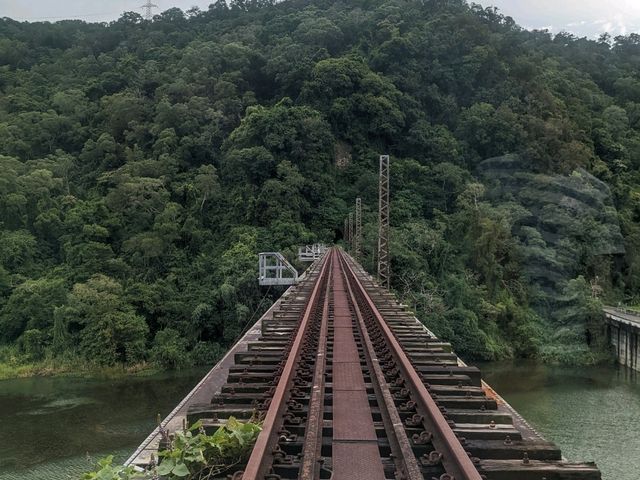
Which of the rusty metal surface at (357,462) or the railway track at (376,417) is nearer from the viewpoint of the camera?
the railway track at (376,417)

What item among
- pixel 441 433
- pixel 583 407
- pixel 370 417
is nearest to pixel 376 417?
pixel 370 417

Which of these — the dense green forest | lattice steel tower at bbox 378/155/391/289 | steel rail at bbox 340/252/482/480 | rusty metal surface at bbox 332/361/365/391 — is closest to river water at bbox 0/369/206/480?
the dense green forest

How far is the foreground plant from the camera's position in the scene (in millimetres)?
2539

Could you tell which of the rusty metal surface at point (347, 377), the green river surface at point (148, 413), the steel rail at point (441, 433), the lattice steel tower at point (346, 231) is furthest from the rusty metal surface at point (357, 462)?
the lattice steel tower at point (346, 231)

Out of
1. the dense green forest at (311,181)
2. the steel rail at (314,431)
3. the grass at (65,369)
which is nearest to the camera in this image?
the steel rail at (314,431)

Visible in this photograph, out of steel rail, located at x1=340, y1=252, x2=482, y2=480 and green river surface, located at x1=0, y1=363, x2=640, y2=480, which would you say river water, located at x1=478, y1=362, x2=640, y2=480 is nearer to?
green river surface, located at x1=0, y1=363, x2=640, y2=480

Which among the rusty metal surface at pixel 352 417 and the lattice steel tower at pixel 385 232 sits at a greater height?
the lattice steel tower at pixel 385 232

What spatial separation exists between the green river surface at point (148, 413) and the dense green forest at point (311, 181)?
2.34 m

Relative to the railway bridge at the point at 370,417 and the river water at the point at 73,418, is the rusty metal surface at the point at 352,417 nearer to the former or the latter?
the railway bridge at the point at 370,417

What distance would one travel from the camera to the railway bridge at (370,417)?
2.73 metres

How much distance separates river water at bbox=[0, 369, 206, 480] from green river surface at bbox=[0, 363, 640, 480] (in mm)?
34

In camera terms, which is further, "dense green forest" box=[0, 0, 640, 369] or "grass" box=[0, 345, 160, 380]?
"dense green forest" box=[0, 0, 640, 369]

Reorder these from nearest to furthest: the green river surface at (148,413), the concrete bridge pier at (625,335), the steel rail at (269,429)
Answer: the steel rail at (269,429) → the green river surface at (148,413) → the concrete bridge pier at (625,335)

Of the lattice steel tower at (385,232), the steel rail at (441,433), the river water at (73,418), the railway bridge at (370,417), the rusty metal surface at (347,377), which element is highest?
the lattice steel tower at (385,232)
